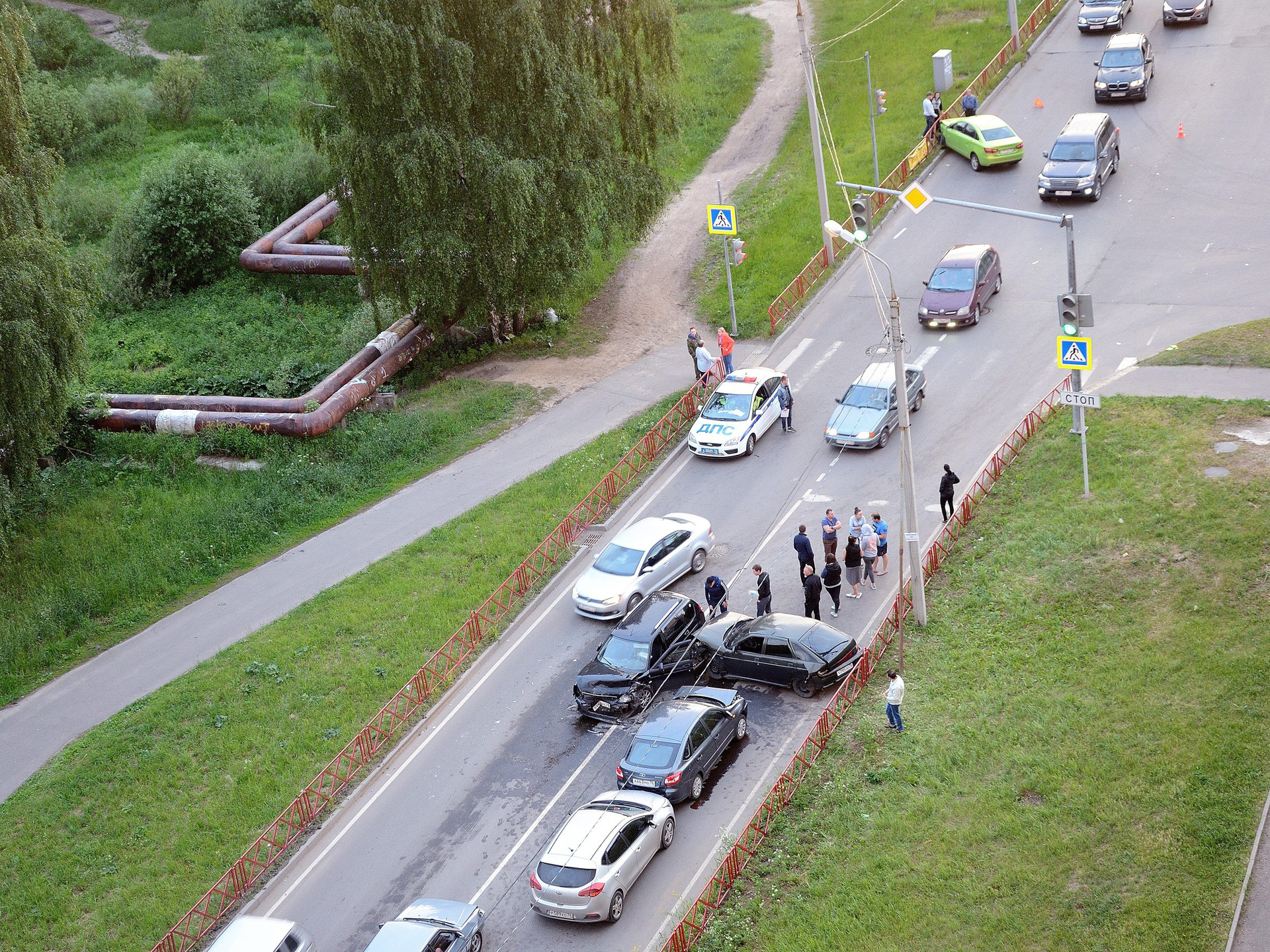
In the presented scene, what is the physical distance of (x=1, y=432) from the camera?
2681 cm

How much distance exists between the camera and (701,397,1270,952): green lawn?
15.7 meters

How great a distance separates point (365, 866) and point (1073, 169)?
92.0ft

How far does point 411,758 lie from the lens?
71.0 ft

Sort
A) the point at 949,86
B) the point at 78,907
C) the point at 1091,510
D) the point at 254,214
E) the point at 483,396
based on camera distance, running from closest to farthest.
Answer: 1. the point at 78,907
2. the point at 1091,510
3. the point at 483,396
4. the point at 949,86
5. the point at 254,214

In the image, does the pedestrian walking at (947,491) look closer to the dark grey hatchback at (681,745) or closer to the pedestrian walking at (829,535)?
the pedestrian walking at (829,535)

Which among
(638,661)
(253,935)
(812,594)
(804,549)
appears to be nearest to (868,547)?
(804,549)

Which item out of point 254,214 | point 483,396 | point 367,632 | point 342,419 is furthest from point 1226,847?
point 254,214

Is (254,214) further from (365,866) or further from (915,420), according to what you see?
(365,866)

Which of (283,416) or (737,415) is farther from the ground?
(737,415)

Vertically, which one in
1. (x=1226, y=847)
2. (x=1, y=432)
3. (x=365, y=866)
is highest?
(x=1, y=432)

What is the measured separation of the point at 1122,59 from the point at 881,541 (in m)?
26.3

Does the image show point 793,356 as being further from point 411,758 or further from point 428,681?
point 411,758

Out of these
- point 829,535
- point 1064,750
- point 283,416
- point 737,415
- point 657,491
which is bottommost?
point 1064,750

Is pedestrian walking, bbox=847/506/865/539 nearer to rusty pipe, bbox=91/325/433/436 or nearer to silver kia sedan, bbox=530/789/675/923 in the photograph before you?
silver kia sedan, bbox=530/789/675/923
